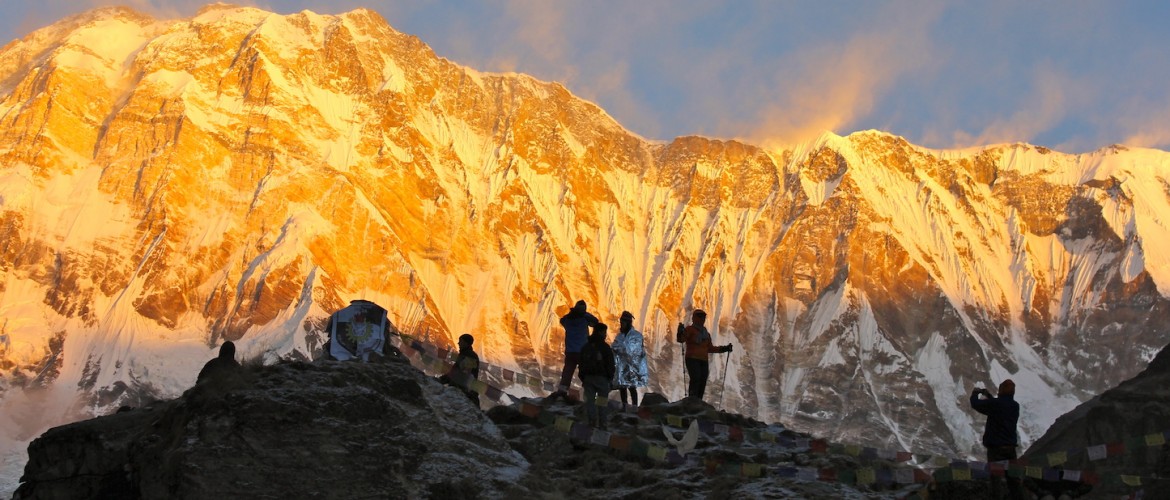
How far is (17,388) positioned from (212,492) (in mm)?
154299

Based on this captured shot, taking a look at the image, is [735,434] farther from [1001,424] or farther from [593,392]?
[1001,424]

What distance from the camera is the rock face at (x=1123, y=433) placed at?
736 inches

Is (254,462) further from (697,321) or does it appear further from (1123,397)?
(1123,397)

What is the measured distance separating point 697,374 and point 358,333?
6630 mm

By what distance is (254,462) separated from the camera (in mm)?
13344

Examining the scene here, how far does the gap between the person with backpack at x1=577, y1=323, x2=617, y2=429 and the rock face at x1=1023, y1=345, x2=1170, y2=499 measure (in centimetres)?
667

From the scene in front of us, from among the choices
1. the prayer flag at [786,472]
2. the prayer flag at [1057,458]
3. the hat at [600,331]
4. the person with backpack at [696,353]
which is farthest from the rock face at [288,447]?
the prayer flag at [1057,458]

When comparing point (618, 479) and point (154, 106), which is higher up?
point (154, 106)

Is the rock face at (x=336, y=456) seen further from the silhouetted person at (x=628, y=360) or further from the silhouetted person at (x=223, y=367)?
the silhouetted person at (x=628, y=360)

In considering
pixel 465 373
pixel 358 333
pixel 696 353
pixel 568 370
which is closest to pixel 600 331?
pixel 465 373

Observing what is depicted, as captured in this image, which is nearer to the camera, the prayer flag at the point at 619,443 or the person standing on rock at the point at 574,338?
the prayer flag at the point at 619,443

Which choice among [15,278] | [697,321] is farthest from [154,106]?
[697,321]

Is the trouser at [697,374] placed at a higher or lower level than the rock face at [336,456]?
higher

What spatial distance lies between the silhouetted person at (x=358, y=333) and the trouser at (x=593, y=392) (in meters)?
2.89
